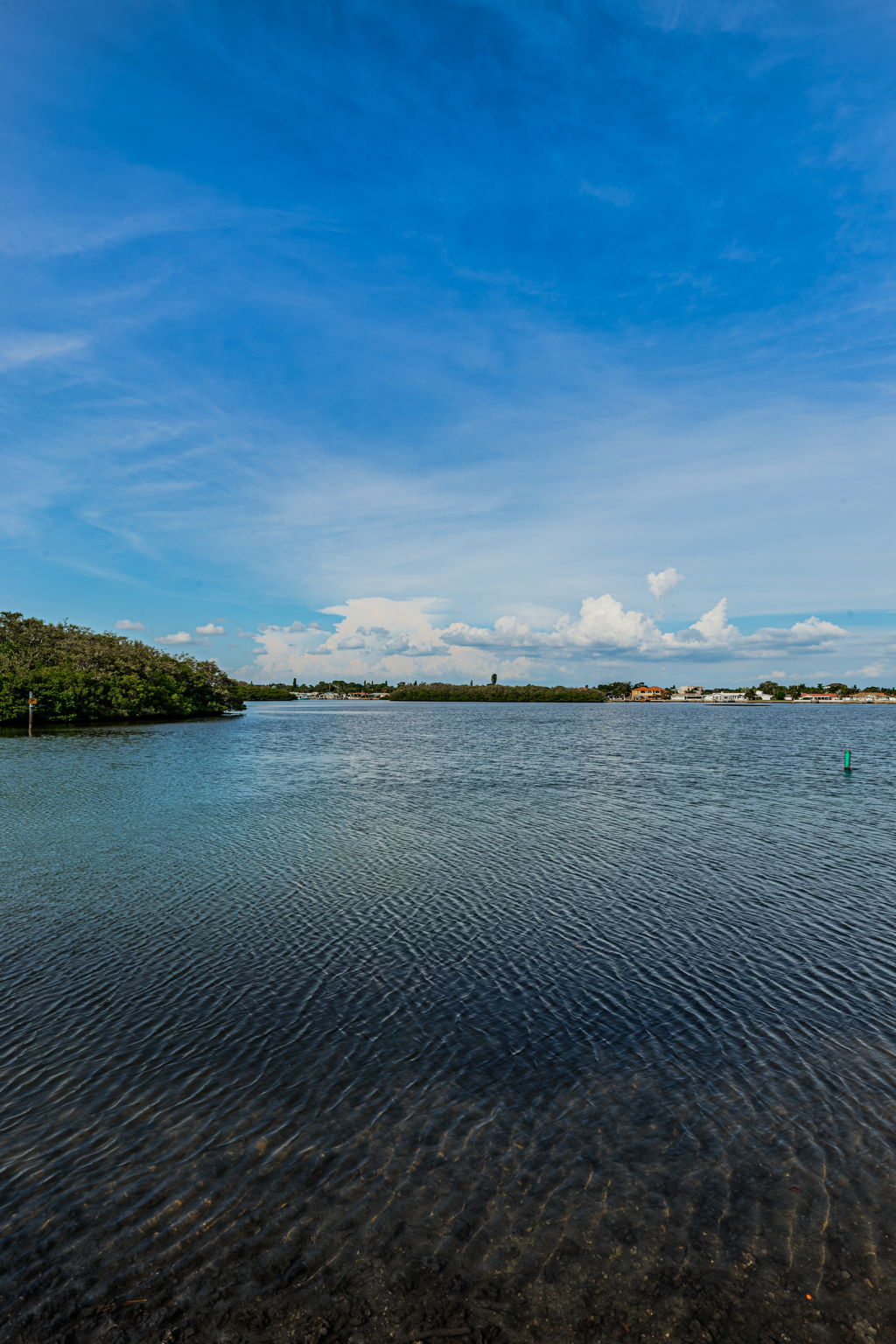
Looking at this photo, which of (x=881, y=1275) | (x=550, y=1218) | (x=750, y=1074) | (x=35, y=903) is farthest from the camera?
(x=35, y=903)

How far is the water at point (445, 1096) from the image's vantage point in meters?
6.31

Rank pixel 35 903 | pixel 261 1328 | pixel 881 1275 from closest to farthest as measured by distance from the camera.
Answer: pixel 261 1328 → pixel 881 1275 → pixel 35 903

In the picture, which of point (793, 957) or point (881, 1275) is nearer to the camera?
point (881, 1275)

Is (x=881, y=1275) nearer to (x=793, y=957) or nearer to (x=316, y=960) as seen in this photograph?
(x=793, y=957)

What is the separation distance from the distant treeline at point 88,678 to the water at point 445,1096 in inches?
3052

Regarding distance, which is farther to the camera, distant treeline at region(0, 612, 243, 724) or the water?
distant treeline at region(0, 612, 243, 724)

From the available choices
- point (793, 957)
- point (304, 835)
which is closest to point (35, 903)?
point (304, 835)

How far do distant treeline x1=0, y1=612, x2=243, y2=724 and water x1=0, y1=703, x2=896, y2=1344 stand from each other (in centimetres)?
7753

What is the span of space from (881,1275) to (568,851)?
1791 cm

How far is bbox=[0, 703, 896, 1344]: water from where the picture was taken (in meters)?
6.31

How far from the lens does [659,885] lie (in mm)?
20031

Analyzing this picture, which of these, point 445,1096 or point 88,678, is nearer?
point 445,1096

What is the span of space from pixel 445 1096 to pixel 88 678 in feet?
331

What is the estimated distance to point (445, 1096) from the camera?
31.0 ft
